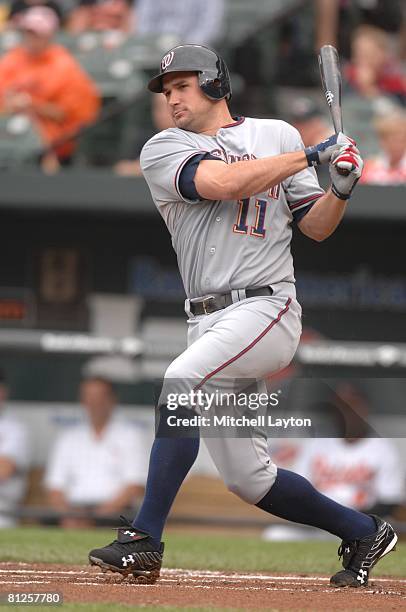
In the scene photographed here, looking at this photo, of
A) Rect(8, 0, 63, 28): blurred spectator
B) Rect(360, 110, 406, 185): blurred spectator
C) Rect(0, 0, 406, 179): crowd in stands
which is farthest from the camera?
Rect(8, 0, 63, 28): blurred spectator

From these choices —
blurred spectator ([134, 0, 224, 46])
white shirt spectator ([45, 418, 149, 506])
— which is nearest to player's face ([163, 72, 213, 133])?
white shirt spectator ([45, 418, 149, 506])

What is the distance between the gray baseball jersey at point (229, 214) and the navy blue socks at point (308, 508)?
64cm

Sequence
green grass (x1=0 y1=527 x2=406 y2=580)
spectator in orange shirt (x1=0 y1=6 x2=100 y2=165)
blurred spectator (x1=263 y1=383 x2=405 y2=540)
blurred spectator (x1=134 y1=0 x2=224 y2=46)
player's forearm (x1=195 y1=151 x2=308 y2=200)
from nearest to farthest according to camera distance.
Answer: player's forearm (x1=195 y1=151 x2=308 y2=200), green grass (x1=0 y1=527 x2=406 y2=580), blurred spectator (x1=263 y1=383 x2=405 y2=540), spectator in orange shirt (x1=0 y1=6 x2=100 y2=165), blurred spectator (x1=134 y1=0 x2=224 y2=46)

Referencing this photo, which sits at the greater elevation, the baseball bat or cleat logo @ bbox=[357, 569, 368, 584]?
the baseball bat

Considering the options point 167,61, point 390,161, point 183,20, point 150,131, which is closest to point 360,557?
point 167,61

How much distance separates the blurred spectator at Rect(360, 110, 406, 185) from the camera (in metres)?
8.10

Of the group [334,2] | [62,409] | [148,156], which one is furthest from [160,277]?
[148,156]

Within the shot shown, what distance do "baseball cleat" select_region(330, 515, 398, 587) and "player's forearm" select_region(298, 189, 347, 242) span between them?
0.99 meters

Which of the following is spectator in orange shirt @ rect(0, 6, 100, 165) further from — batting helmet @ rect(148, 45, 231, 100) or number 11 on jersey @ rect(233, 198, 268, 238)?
number 11 on jersey @ rect(233, 198, 268, 238)

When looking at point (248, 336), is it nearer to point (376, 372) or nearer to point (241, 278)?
point (241, 278)

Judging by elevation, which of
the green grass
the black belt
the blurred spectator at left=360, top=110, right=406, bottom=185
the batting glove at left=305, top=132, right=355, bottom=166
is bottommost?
the green grass

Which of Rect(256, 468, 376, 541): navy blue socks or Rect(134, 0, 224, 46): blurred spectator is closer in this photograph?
Rect(256, 468, 376, 541): navy blue socks

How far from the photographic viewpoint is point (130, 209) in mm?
8125

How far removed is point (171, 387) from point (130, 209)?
180 inches
